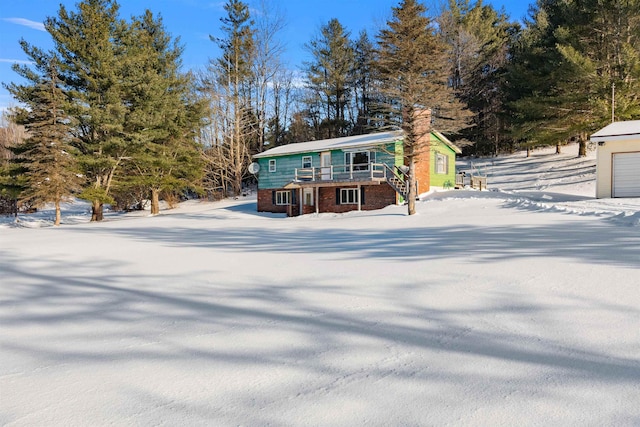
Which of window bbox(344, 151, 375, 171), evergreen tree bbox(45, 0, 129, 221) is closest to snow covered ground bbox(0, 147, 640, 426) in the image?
window bbox(344, 151, 375, 171)

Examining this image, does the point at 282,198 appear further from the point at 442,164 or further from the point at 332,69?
the point at 332,69

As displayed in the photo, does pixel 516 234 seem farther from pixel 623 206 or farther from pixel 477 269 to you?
pixel 623 206

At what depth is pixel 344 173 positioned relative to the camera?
22.1m

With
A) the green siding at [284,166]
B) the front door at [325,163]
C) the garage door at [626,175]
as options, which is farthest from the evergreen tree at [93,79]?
the garage door at [626,175]

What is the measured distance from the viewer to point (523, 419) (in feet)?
6.64

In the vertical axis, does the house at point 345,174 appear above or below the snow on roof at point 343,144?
below

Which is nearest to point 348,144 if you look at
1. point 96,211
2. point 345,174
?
point 345,174

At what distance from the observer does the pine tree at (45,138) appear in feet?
66.6

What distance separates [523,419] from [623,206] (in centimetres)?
1400

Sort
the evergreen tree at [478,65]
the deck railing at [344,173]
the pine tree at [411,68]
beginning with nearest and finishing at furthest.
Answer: the pine tree at [411,68]
the deck railing at [344,173]
the evergreen tree at [478,65]

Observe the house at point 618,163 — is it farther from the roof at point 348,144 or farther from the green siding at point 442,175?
the green siding at point 442,175

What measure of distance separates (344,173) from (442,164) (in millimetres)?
6716

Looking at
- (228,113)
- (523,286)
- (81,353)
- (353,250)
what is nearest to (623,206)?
(353,250)

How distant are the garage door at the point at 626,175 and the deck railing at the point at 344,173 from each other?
9.71m
